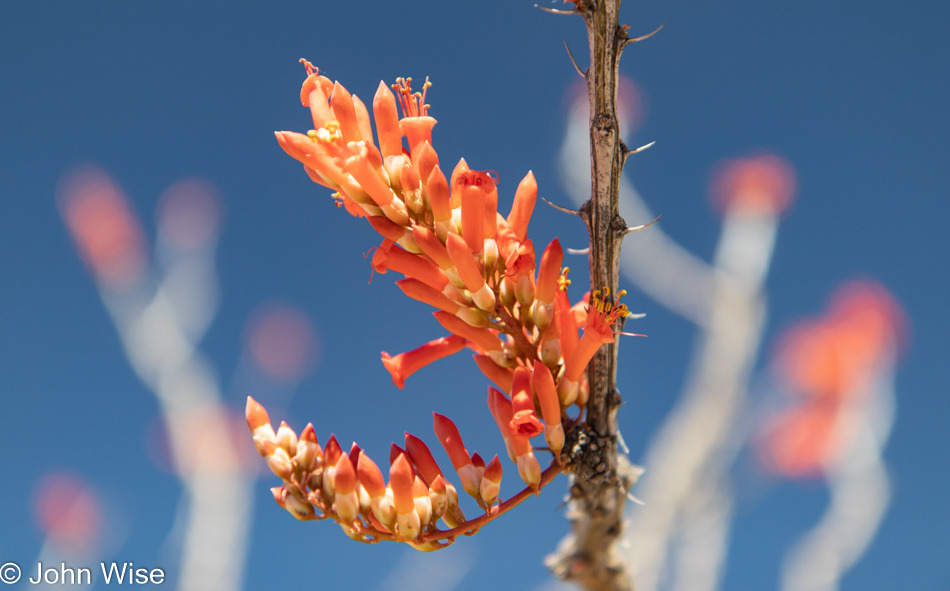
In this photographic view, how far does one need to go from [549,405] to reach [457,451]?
0.33 metres

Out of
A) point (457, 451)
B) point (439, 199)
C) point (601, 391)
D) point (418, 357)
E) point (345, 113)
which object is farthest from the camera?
point (418, 357)

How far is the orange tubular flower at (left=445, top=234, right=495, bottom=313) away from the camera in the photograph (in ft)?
5.63

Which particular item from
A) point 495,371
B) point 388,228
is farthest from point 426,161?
point 495,371

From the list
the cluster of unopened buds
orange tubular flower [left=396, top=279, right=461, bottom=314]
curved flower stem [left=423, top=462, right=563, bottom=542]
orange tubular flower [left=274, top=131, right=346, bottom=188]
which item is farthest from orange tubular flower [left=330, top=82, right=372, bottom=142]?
curved flower stem [left=423, top=462, right=563, bottom=542]

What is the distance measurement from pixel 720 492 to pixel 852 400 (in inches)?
107

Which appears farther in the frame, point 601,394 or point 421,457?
point 601,394

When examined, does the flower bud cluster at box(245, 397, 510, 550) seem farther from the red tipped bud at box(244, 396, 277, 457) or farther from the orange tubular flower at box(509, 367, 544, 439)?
the orange tubular flower at box(509, 367, 544, 439)

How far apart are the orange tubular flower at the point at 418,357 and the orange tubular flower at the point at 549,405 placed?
370 millimetres

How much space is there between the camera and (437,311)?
75.9 inches

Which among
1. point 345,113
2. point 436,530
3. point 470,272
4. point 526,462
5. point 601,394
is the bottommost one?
point 436,530

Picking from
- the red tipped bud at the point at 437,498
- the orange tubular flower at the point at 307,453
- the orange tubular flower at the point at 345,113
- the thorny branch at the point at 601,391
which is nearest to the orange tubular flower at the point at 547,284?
the thorny branch at the point at 601,391

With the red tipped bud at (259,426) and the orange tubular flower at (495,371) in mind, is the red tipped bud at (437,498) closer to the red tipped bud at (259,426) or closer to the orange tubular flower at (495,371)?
the orange tubular flower at (495,371)

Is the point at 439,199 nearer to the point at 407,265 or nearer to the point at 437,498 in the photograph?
the point at 407,265

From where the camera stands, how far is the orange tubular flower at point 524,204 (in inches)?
74.6
